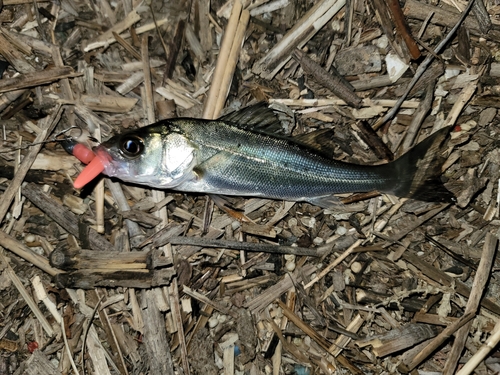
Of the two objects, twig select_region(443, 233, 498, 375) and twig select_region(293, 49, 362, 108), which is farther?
twig select_region(293, 49, 362, 108)

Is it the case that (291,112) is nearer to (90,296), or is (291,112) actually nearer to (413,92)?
(413,92)

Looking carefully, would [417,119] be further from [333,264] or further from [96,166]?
[96,166]

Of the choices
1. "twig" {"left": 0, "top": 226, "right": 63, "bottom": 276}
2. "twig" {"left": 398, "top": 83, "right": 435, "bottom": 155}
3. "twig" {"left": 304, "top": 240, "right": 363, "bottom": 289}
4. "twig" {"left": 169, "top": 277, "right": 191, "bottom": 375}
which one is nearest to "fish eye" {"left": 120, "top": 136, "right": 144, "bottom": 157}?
"twig" {"left": 169, "top": 277, "right": 191, "bottom": 375}

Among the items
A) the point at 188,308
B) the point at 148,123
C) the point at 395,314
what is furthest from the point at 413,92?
the point at 188,308

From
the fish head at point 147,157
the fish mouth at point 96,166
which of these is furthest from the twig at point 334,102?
the fish mouth at point 96,166

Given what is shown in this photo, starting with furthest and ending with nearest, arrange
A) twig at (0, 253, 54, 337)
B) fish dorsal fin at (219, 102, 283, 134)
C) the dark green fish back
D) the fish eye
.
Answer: twig at (0, 253, 54, 337)
fish dorsal fin at (219, 102, 283, 134)
the dark green fish back
the fish eye

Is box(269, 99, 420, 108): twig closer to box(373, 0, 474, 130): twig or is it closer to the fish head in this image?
box(373, 0, 474, 130): twig
